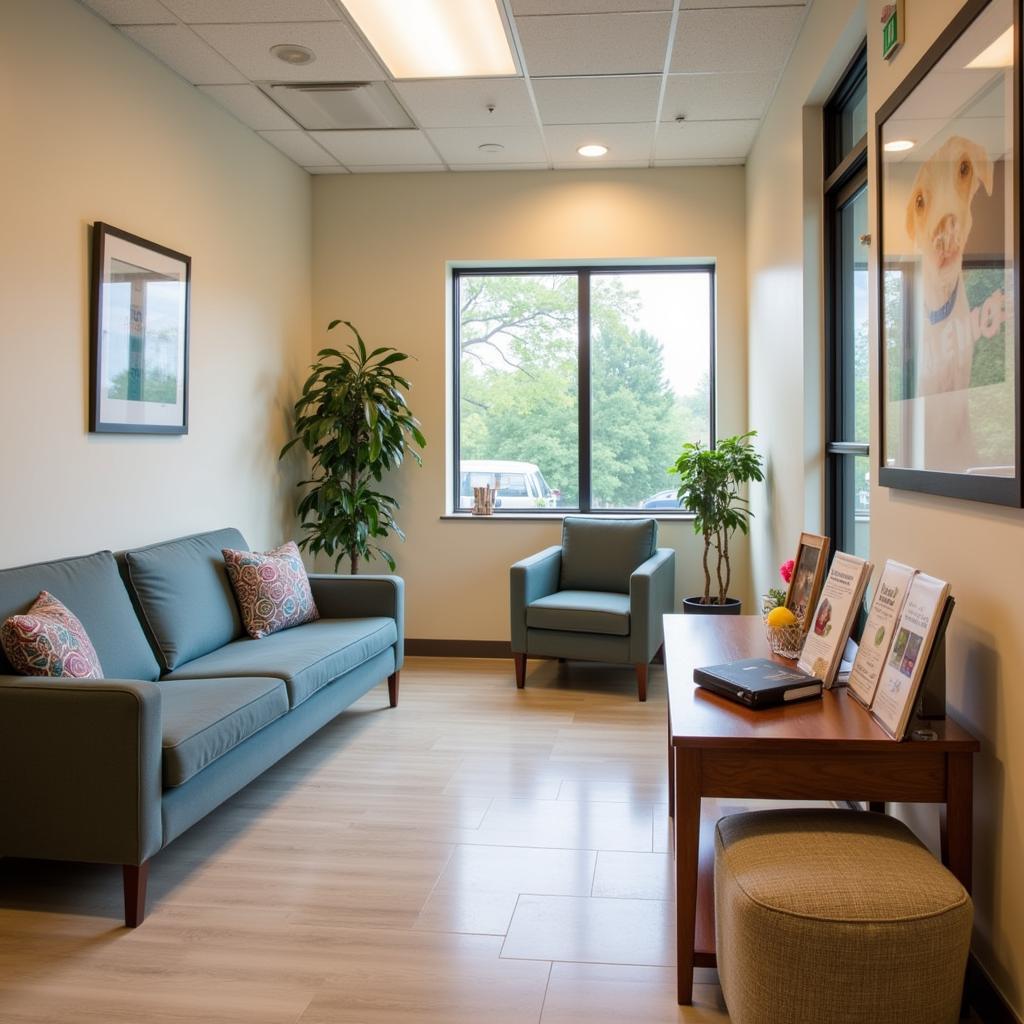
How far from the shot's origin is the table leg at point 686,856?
70.4 inches

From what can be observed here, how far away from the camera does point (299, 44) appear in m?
3.50

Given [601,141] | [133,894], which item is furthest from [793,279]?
[133,894]

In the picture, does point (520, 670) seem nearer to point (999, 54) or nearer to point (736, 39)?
point (736, 39)

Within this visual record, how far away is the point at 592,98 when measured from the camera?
13.3ft

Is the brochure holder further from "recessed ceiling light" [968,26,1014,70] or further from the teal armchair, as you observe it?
the teal armchair

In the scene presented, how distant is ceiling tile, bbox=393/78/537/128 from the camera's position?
3877 millimetres

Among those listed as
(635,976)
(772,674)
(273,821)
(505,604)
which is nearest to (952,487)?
(772,674)

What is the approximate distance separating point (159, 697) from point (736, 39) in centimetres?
297

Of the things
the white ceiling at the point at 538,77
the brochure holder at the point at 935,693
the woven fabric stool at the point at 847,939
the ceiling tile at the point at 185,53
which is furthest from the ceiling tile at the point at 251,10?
the woven fabric stool at the point at 847,939

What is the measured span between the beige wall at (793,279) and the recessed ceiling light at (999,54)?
1.05 metres

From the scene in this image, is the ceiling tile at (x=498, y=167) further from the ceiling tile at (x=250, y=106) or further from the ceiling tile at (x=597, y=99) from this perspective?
the ceiling tile at (x=250, y=106)

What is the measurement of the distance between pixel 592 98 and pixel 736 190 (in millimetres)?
1271

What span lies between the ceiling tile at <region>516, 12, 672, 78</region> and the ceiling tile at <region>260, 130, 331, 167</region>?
135 cm

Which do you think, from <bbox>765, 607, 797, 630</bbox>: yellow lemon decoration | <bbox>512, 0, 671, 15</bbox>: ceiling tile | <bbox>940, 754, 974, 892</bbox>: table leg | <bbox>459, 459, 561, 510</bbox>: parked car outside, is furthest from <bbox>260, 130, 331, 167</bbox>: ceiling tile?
<bbox>940, 754, 974, 892</bbox>: table leg
